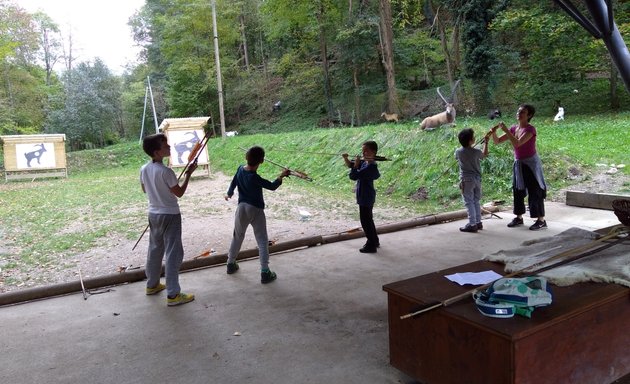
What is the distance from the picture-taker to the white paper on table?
2.66 m

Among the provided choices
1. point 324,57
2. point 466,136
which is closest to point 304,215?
point 466,136

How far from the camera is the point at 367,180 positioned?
207 inches

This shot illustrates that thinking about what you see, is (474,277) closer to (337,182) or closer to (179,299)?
(179,299)

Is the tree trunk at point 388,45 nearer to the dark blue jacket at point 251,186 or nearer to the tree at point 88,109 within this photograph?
the dark blue jacket at point 251,186

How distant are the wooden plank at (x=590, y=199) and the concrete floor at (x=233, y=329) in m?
2.68

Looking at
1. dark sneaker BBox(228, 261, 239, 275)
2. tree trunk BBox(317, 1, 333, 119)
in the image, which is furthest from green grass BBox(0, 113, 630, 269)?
tree trunk BBox(317, 1, 333, 119)

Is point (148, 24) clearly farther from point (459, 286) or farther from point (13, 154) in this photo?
point (459, 286)

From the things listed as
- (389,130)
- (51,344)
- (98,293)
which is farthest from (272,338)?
(389,130)

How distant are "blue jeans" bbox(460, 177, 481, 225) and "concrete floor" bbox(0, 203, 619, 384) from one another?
2.68ft

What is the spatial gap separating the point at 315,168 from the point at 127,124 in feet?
84.8

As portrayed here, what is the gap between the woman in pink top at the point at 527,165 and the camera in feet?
18.9

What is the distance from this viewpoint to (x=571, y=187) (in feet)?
27.1

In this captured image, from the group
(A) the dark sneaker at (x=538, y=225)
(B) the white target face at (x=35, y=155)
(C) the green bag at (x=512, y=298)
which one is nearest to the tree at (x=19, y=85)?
(B) the white target face at (x=35, y=155)

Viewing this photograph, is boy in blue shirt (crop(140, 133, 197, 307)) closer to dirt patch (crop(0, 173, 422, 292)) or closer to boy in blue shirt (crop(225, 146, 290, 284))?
boy in blue shirt (crop(225, 146, 290, 284))
